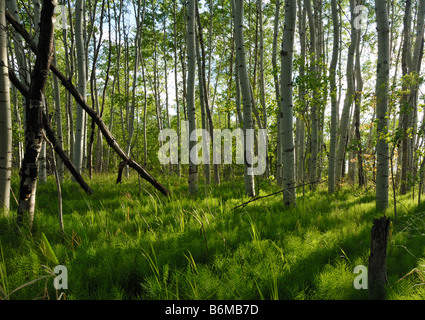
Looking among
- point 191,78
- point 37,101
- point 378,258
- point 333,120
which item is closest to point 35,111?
point 37,101

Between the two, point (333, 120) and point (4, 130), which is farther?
point (333, 120)

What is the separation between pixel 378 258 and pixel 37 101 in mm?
3044

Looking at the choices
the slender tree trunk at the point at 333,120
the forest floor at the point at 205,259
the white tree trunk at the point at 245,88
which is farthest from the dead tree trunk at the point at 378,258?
the slender tree trunk at the point at 333,120

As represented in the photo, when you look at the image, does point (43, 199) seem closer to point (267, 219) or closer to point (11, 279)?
point (11, 279)

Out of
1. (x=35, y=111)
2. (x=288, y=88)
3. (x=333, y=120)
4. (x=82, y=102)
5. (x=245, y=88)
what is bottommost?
(x=35, y=111)

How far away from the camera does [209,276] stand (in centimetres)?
177

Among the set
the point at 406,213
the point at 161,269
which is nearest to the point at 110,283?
the point at 161,269

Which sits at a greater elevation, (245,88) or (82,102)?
(245,88)

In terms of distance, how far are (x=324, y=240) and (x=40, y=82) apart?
3.12 meters

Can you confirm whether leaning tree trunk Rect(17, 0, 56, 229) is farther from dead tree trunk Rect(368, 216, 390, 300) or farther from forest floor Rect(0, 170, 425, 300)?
dead tree trunk Rect(368, 216, 390, 300)

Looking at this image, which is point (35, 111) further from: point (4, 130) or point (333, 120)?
point (333, 120)

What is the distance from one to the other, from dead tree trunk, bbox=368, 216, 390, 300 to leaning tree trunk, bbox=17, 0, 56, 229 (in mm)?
2877

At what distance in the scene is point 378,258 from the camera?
5.19ft

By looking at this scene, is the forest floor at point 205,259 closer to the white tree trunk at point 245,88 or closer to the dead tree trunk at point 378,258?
the dead tree trunk at point 378,258
